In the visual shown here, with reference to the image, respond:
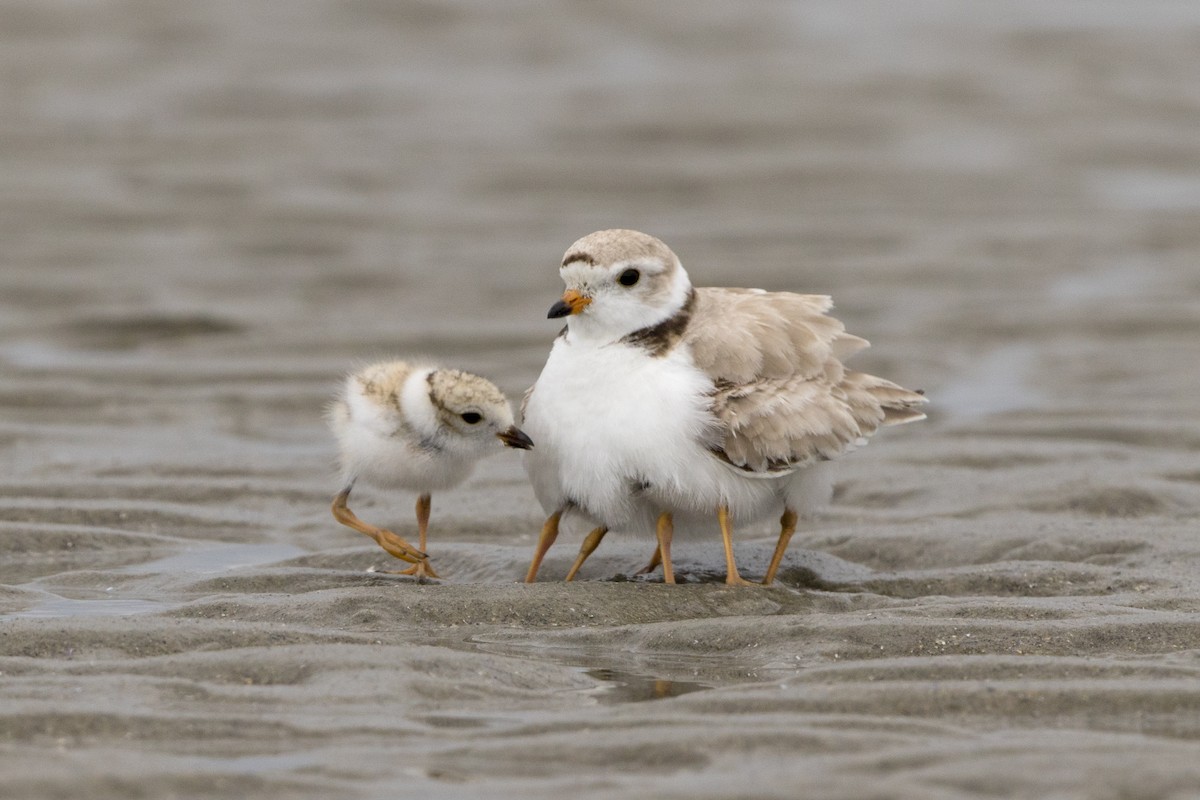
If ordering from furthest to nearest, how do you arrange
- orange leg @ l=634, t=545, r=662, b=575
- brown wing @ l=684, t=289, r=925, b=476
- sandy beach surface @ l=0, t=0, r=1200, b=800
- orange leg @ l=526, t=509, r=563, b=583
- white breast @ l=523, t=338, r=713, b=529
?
1. orange leg @ l=634, t=545, r=662, b=575
2. orange leg @ l=526, t=509, r=563, b=583
3. brown wing @ l=684, t=289, r=925, b=476
4. white breast @ l=523, t=338, r=713, b=529
5. sandy beach surface @ l=0, t=0, r=1200, b=800

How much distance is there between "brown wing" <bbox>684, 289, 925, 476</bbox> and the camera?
20.8 feet

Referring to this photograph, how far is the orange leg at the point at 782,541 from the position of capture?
6.67 metres

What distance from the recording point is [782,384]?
6.57 metres

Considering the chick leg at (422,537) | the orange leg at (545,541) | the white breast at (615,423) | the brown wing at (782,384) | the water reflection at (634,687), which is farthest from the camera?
the chick leg at (422,537)

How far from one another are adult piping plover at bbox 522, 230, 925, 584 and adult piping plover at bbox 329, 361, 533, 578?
0.62 ft

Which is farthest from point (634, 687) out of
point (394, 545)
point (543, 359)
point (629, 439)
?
point (543, 359)

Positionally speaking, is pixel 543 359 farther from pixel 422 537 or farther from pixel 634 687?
pixel 634 687

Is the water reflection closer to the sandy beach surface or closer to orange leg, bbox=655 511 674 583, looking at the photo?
the sandy beach surface

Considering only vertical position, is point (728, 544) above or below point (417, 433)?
below

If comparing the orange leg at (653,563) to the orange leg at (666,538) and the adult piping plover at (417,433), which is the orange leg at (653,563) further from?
the adult piping plover at (417,433)

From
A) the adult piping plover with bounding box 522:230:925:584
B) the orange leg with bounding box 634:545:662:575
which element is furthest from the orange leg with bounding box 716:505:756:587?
the orange leg with bounding box 634:545:662:575

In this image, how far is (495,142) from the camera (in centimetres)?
1633

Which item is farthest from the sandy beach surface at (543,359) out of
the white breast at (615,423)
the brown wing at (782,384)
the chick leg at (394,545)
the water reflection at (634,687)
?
the brown wing at (782,384)

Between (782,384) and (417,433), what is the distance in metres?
1.39
